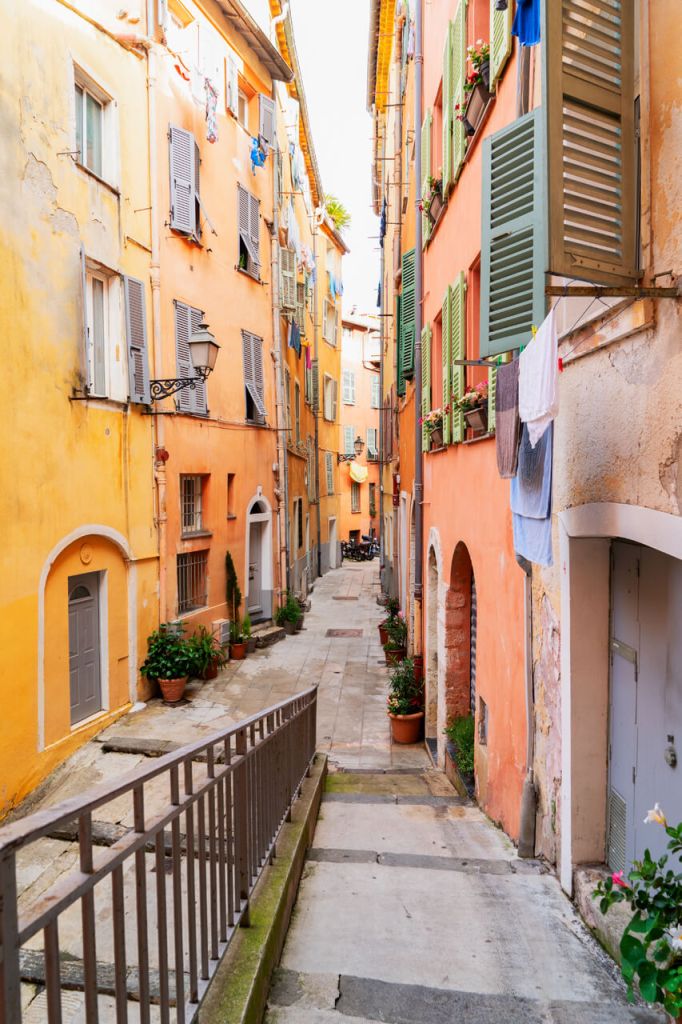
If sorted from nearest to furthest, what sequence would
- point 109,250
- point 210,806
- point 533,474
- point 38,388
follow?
point 210,806 → point 533,474 → point 38,388 → point 109,250

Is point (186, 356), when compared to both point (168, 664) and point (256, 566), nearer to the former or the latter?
point (168, 664)

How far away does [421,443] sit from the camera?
11.3m

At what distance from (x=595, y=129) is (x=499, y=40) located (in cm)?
347

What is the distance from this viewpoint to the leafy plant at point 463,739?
7648 millimetres

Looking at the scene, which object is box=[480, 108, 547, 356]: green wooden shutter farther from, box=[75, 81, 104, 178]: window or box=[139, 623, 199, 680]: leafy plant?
box=[139, 623, 199, 680]: leafy plant

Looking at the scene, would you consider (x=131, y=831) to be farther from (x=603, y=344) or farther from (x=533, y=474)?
(x=533, y=474)

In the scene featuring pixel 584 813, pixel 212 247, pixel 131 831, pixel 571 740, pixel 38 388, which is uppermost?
pixel 212 247

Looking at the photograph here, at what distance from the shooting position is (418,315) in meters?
11.5

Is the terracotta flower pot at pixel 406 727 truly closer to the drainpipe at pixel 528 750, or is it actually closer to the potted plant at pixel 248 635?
the potted plant at pixel 248 635

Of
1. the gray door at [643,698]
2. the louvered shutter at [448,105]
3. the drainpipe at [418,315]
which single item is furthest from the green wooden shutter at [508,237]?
the drainpipe at [418,315]

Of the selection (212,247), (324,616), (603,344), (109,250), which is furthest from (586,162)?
(324,616)

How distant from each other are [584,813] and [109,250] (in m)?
9.05

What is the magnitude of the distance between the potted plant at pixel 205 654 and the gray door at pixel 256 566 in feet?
10.2

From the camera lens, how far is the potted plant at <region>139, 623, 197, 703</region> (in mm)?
10625
